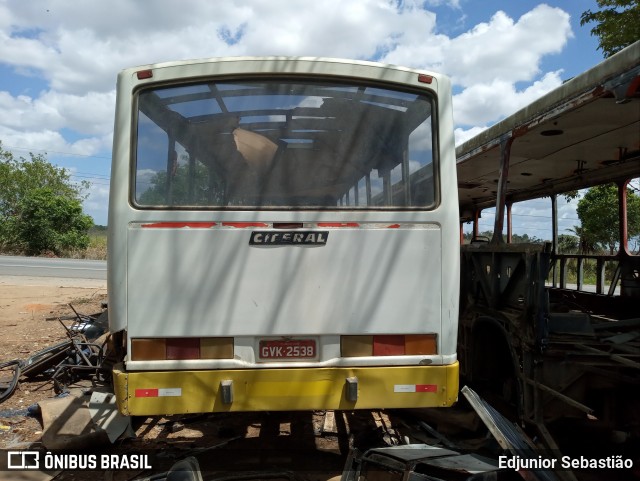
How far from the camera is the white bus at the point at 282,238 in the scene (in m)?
3.55

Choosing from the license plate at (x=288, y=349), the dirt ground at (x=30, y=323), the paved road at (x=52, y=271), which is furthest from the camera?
the paved road at (x=52, y=271)

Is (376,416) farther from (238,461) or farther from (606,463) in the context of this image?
(606,463)

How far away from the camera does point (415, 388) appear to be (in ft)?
12.0

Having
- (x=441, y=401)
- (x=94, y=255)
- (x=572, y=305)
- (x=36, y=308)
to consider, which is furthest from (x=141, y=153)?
(x=94, y=255)

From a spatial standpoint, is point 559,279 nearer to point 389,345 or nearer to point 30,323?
point 389,345

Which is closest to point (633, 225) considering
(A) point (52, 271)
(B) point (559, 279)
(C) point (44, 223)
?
(B) point (559, 279)

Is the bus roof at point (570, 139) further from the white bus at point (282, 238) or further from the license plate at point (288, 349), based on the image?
the license plate at point (288, 349)

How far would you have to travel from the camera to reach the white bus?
3.55 m

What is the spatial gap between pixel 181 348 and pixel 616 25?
467 inches

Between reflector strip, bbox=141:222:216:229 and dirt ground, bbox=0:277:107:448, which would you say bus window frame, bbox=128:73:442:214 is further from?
dirt ground, bbox=0:277:107:448

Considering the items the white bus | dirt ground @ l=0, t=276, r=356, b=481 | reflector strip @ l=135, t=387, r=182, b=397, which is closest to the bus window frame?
the white bus

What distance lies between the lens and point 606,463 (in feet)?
12.9

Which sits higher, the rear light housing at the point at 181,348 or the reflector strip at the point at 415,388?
the rear light housing at the point at 181,348

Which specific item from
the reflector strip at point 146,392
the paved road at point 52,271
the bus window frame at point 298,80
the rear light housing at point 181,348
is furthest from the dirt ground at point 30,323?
the bus window frame at point 298,80
